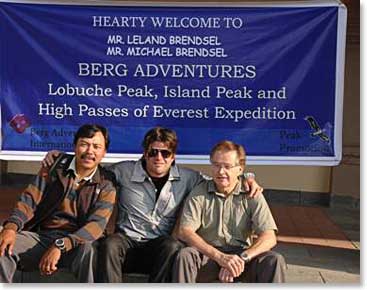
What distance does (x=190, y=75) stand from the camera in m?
4.70

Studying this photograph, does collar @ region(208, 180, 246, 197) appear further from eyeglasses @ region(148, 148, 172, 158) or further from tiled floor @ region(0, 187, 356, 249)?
tiled floor @ region(0, 187, 356, 249)

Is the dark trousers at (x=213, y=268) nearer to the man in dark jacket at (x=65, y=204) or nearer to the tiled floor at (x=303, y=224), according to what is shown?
the man in dark jacket at (x=65, y=204)

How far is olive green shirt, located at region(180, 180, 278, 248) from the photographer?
3.86 m

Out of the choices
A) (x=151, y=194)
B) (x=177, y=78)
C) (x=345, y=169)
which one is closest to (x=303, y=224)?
(x=345, y=169)

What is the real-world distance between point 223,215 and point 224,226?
0.07 m

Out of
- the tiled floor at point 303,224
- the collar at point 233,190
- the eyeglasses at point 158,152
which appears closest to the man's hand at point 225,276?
the collar at point 233,190

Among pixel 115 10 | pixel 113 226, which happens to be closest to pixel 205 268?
pixel 113 226

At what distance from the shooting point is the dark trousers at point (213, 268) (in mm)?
3609

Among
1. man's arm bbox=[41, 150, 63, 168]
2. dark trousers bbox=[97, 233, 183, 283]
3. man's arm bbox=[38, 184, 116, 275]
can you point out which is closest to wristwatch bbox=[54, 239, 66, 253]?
man's arm bbox=[38, 184, 116, 275]

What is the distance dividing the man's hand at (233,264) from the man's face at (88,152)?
1.06m

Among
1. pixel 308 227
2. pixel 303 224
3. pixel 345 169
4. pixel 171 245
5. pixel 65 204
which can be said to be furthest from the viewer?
pixel 345 169

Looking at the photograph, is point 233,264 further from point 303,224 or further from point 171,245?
point 303,224

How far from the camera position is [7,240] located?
3.75 metres

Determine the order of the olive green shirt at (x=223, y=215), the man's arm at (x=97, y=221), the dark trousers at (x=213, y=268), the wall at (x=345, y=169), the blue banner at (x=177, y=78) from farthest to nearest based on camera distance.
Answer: the wall at (x=345, y=169) → the blue banner at (x=177, y=78) → the olive green shirt at (x=223, y=215) → the man's arm at (x=97, y=221) → the dark trousers at (x=213, y=268)
